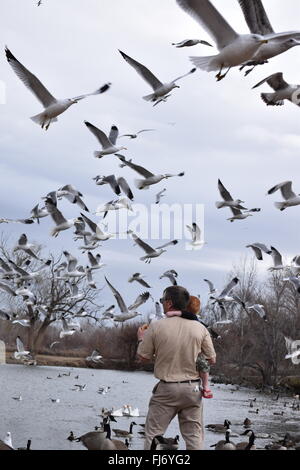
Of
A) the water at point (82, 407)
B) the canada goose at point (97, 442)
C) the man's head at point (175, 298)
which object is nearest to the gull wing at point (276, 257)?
the water at point (82, 407)

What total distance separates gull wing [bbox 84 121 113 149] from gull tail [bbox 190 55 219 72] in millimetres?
5096

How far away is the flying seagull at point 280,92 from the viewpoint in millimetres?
10898

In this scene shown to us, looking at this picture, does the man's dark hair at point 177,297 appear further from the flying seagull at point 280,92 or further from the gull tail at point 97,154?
the gull tail at point 97,154

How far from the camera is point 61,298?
4166 centimetres

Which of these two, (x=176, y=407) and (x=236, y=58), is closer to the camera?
(x=176, y=407)

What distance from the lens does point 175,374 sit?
564cm

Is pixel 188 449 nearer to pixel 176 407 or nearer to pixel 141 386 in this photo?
pixel 176 407

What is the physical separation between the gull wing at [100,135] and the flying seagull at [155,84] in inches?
53.0

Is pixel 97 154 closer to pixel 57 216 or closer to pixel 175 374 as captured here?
pixel 57 216

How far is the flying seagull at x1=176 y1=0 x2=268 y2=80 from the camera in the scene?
27.0 ft

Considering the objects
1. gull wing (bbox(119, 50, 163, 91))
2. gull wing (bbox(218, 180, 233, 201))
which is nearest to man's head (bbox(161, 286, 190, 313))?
gull wing (bbox(119, 50, 163, 91))

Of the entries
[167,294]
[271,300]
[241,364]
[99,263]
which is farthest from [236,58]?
[271,300]

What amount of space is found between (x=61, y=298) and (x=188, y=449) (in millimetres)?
36456

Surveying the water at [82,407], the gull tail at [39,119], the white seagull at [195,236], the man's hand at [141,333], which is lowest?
the water at [82,407]
